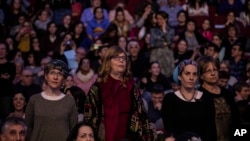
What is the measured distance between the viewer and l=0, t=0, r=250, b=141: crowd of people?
7.11 m

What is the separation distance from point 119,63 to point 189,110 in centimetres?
82

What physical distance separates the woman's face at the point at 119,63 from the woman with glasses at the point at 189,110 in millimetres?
527

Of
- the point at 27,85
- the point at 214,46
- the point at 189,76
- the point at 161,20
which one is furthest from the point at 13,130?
the point at 161,20

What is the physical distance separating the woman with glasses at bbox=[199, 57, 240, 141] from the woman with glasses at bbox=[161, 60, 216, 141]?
8.3 inches

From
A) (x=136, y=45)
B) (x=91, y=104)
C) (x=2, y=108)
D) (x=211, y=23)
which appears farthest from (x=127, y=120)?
(x=211, y=23)

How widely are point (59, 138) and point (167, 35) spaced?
22.1 feet

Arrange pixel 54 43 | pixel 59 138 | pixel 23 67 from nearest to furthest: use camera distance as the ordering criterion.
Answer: pixel 59 138 → pixel 23 67 → pixel 54 43

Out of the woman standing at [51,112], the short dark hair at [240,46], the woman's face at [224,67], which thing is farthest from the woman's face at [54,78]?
the short dark hair at [240,46]

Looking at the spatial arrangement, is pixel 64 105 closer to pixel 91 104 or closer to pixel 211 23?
pixel 91 104

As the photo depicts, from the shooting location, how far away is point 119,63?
7.15 meters

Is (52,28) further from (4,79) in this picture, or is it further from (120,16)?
(4,79)

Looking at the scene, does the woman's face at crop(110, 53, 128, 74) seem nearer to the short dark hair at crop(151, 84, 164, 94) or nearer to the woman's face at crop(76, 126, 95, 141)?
the woman's face at crop(76, 126, 95, 141)

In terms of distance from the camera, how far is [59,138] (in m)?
7.09

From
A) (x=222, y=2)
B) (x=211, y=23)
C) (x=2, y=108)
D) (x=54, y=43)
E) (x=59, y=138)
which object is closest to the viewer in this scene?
(x=59, y=138)
